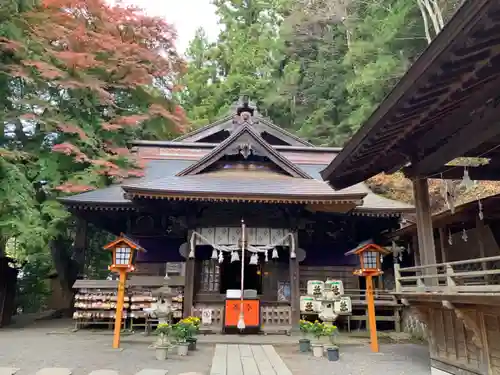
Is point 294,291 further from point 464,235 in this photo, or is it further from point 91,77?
point 91,77

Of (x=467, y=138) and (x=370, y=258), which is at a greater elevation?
(x=467, y=138)

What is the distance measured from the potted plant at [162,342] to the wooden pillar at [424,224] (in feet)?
17.9

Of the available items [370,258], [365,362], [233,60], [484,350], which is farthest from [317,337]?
[233,60]

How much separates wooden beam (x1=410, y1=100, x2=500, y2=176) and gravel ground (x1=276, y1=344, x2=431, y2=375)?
12.4 feet

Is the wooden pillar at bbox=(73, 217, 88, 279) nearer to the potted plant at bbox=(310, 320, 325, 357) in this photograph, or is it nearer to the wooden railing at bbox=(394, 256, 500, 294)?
the potted plant at bbox=(310, 320, 325, 357)

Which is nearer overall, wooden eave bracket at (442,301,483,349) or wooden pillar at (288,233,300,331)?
wooden eave bracket at (442,301,483,349)

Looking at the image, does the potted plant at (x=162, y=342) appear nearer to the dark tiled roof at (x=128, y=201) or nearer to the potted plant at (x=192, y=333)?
the potted plant at (x=192, y=333)

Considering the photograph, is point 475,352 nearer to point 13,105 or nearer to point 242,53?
point 13,105

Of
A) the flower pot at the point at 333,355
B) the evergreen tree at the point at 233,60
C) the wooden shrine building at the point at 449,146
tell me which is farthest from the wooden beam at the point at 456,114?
the evergreen tree at the point at 233,60

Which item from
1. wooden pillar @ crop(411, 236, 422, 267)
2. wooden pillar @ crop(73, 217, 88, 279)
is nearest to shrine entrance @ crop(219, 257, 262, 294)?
wooden pillar @ crop(73, 217, 88, 279)

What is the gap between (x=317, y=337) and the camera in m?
8.76

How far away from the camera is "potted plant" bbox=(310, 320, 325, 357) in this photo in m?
8.48

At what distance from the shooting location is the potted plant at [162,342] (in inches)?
312

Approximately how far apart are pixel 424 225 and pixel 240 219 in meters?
6.32
